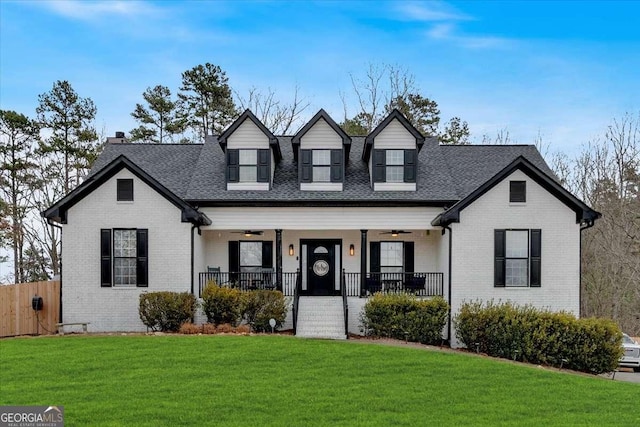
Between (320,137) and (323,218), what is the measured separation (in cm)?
297

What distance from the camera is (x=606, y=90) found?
27578mm

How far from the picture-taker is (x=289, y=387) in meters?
10.6

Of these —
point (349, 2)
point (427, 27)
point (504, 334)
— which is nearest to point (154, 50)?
point (349, 2)

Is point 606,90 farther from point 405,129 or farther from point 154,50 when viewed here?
point 154,50

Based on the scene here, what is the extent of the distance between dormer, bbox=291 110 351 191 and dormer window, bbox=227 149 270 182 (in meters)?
1.21

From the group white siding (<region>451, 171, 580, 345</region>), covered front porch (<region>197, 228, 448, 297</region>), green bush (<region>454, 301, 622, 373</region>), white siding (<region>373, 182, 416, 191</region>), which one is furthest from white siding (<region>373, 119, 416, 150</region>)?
green bush (<region>454, 301, 622, 373</region>)

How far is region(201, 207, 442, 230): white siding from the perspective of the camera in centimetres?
1989

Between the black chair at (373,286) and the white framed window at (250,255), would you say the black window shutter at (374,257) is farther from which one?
the white framed window at (250,255)

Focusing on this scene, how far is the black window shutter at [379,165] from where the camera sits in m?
20.5

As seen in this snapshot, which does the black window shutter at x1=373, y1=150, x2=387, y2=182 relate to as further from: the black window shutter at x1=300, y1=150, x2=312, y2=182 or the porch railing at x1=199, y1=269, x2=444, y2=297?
the porch railing at x1=199, y1=269, x2=444, y2=297

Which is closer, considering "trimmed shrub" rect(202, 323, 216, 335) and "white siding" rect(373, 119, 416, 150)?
"trimmed shrub" rect(202, 323, 216, 335)

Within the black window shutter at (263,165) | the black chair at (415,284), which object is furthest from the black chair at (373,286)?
the black window shutter at (263,165)

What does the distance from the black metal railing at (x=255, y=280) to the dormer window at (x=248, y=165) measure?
3379mm

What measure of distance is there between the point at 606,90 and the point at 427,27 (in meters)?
9.85
